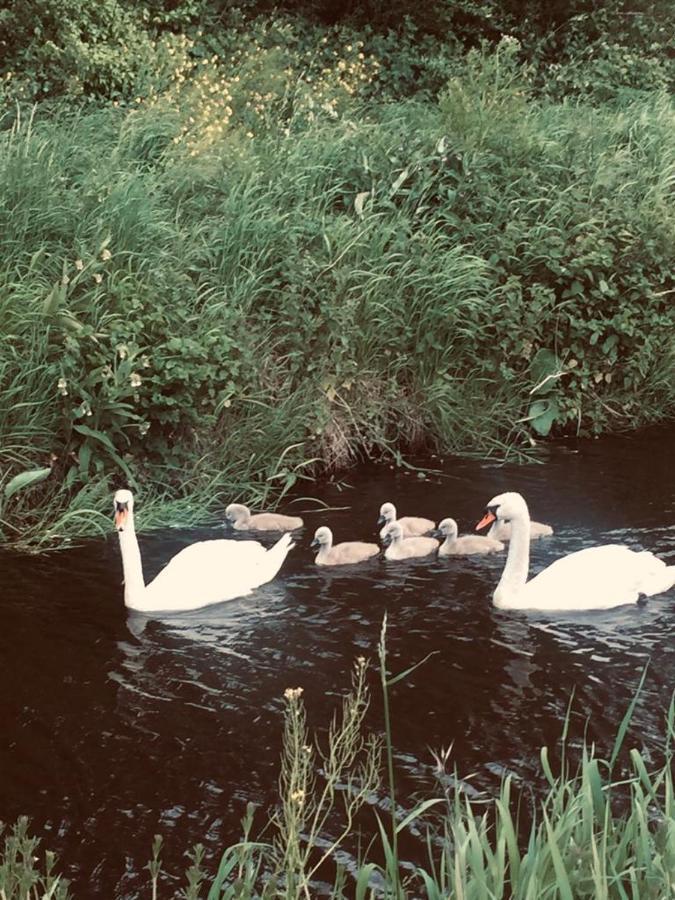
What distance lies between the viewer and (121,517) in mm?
7789

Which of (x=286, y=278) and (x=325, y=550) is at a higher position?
(x=286, y=278)

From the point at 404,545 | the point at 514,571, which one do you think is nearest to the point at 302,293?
the point at 404,545

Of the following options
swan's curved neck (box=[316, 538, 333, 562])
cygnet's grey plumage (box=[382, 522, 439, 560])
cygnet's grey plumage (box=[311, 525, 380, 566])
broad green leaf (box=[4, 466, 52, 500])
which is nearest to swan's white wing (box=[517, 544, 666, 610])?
cygnet's grey plumage (box=[382, 522, 439, 560])

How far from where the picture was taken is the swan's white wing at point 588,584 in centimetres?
751

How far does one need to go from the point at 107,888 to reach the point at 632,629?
3.44 m

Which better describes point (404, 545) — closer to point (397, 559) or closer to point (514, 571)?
point (397, 559)

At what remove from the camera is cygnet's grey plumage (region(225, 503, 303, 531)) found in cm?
892

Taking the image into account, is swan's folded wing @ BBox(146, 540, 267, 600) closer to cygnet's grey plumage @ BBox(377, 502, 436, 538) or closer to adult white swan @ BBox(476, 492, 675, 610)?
cygnet's grey plumage @ BBox(377, 502, 436, 538)

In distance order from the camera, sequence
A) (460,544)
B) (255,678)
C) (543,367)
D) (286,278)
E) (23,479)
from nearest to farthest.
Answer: (255,678) → (460,544) → (23,479) → (286,278) → (543,367)

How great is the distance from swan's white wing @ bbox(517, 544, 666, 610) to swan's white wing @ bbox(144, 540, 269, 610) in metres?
1.55

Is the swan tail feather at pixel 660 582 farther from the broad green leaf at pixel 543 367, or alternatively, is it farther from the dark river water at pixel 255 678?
the broad green leaf at pixel 543 367

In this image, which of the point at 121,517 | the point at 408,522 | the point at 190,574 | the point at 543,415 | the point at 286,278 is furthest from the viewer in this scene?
the point at 543,415

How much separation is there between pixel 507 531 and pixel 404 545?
85cm

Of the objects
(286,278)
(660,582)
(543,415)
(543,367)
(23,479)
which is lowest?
(660,582)
